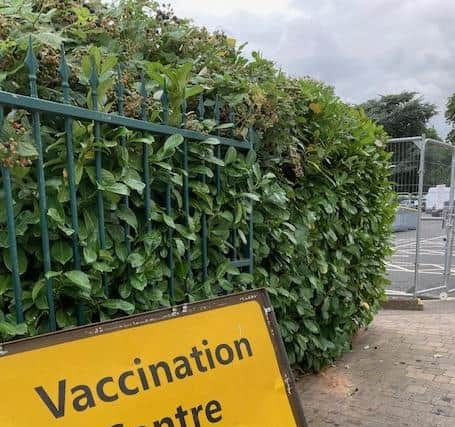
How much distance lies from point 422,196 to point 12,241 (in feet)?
19.2

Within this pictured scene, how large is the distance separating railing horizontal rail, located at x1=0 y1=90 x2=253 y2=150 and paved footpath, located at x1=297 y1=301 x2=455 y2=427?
2001 millimetres

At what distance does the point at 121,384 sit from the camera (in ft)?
4.45

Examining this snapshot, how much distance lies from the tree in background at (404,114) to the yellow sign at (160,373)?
40210 mm

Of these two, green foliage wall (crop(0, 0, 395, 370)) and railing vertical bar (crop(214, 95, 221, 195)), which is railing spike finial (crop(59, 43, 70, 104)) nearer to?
green foliage wall (crop(0, 0, 395, 370))

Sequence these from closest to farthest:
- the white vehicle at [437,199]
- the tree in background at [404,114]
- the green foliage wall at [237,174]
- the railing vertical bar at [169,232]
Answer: the green foliage wall at [237,174] → the railing vertical bar at [169,232] → the white vehicle at [437,199] → the tree in background at [404,114]

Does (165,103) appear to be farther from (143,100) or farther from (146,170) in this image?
(146,170)

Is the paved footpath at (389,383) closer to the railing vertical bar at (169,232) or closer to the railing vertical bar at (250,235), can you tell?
the railing vertical bar at (250,235)

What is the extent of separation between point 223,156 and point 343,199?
1.45 meters

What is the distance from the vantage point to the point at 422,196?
6.13 metres

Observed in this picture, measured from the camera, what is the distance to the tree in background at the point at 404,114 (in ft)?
128

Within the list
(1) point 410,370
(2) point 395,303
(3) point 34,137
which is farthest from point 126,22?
(2) point 395,303

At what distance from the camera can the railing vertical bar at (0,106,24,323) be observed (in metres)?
1.36

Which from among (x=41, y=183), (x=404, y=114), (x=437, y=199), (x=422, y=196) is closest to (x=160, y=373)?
(x=41, y=183)

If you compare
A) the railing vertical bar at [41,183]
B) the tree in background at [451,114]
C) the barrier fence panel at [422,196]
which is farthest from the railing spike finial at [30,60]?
the tree in background at [451,114]
